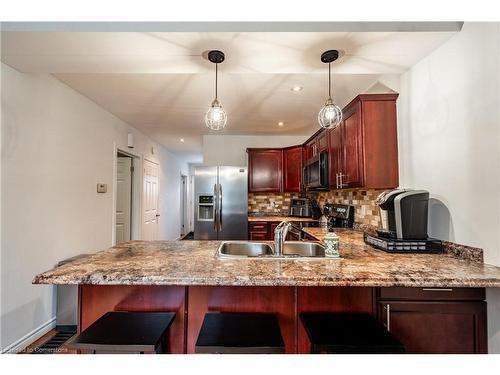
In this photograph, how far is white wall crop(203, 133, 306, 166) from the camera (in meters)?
4.70

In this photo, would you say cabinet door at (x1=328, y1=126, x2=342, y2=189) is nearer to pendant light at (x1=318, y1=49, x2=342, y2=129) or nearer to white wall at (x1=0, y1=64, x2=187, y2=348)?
pendant light at (x1=318, y1=49, x2=342, y2=129)

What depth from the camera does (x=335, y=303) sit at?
4.48 ft

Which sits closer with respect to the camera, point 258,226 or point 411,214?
point 411,214

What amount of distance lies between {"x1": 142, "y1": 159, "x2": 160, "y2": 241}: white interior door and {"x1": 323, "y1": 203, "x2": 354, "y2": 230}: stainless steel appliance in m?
3.20

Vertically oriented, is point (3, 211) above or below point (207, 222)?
above

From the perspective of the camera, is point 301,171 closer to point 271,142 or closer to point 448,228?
point 271,142

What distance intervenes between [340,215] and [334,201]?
0.49 metres

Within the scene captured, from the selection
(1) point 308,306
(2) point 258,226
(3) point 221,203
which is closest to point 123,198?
(3) point 221,203

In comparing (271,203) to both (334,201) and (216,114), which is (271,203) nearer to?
(334,201)

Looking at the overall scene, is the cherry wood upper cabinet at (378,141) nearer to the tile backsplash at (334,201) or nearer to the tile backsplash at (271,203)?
the tile backsplash at (334,201)

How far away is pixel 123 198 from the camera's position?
14.1 feet
